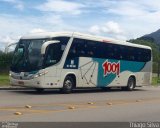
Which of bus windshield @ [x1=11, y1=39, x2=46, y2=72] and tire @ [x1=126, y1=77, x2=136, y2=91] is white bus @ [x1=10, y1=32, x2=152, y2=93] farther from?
tire @ [x1=126, y1=77, x2=136, y2=91]

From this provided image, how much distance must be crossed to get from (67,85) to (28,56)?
2.56 metres

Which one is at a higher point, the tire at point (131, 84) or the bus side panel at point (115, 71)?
the bus side panel at point (115, 71)

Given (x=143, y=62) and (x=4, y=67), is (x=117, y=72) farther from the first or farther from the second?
(x=4, y=67)

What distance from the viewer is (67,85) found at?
2525cm

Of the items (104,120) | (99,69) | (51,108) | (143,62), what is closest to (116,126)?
(104,120)

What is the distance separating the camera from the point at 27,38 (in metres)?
25.0

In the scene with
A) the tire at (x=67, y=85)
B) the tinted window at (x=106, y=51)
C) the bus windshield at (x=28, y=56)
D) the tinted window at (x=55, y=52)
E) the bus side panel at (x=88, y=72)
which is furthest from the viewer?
the bus side panel at (x=88, y=72)

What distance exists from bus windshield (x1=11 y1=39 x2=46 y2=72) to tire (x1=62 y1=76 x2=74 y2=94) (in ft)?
6.73

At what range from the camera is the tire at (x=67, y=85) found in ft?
82.5

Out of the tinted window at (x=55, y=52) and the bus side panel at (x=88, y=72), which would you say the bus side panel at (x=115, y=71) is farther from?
the tinted window at (x=55, y=52)

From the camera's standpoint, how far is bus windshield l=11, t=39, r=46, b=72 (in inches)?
941

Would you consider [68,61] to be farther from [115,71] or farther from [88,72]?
[115,71]

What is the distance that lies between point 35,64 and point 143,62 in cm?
1074

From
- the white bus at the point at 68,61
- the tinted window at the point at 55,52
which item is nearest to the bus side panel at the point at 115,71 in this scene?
the white bus at the point at 68,61
